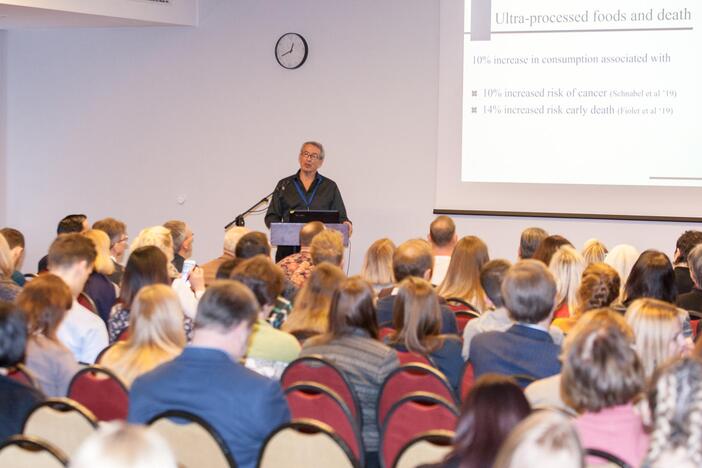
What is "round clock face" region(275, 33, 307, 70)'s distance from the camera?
946 cm

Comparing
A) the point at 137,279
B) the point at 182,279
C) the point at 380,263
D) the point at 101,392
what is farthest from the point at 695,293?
the point at 101,392

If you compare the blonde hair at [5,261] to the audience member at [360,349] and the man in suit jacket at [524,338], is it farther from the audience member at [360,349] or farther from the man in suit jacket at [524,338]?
the man in suit jacket at [524,338]

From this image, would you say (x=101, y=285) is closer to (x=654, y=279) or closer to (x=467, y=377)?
(x=467, y=377)

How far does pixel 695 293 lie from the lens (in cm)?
532

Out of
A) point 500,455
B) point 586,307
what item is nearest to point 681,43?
point 586,307

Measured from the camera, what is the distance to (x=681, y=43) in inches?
317

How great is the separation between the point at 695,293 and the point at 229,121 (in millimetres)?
5613

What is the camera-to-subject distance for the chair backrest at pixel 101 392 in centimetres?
340

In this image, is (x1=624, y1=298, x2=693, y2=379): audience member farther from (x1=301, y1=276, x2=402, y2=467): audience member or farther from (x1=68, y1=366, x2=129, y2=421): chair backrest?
(x1=68, y1=366, x2=129, y2=421): chair backrest

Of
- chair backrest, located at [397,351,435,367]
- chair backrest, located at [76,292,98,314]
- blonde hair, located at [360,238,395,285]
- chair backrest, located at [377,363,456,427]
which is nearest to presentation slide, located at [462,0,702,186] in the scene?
blonde hair, located at [360,238,395,285]

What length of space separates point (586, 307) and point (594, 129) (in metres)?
4.03

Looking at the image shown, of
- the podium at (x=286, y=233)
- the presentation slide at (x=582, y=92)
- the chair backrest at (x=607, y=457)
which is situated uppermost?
the presentation slide at (x=582, y=92)

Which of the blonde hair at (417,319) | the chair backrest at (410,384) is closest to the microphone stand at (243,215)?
the blonde hair at (417,319)

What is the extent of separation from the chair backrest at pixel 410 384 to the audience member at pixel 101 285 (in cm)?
235
